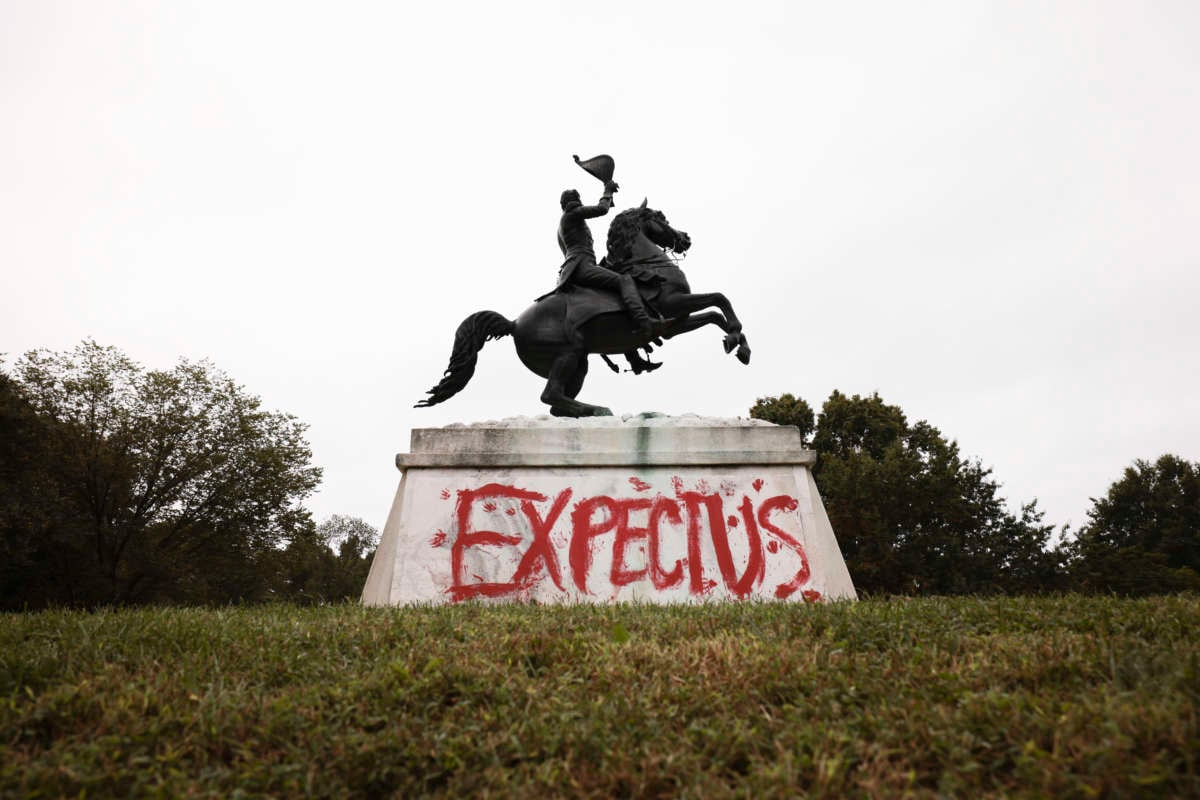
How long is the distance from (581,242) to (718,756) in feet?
22.5

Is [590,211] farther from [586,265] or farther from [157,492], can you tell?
[157,492]

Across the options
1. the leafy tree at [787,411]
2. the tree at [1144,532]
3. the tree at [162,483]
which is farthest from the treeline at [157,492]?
the tree at [1144,532]

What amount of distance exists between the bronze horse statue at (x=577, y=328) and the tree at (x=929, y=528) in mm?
19435

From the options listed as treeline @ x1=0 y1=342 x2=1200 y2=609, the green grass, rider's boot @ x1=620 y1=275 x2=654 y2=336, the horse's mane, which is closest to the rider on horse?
rider's boot @ x1=620 y1=275 x2=654 y2=336

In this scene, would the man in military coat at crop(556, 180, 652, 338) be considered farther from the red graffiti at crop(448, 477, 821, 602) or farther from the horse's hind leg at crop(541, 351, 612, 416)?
the red graffiti at crop(448, 477, 821, 602)

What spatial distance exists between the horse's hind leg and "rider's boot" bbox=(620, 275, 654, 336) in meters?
0.72

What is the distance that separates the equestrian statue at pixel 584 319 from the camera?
344 inches

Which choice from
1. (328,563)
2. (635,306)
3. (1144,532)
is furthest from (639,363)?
(328,563)

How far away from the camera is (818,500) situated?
7.85 m

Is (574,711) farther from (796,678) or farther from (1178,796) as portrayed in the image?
(1178,796)

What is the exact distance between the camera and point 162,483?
82.5 feet

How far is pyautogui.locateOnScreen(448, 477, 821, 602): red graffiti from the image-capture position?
23.8 ft

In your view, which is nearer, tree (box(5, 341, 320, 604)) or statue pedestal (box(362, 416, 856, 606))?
statue pedestal (box(362, 416, 856, 606))

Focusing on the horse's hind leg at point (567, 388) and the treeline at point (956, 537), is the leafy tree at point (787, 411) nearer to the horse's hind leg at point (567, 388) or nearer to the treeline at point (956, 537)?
the treeline at point (956, 537)
